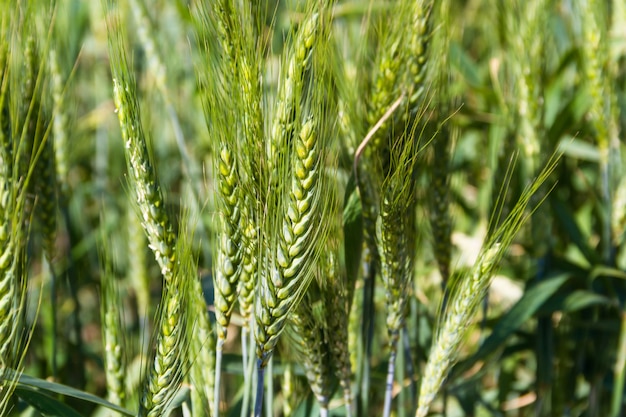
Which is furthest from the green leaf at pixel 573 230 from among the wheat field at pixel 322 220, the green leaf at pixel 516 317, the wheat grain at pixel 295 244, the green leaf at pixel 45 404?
the green leaf at pixel 45 404

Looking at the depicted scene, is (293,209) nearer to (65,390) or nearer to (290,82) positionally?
(290,82)

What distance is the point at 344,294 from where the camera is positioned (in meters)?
0.77

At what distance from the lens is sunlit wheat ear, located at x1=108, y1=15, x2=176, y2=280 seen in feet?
2.25

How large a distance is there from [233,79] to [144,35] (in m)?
0.59

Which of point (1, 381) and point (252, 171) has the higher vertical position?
point (252, 171)

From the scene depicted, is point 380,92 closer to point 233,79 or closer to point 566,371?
point 233,79

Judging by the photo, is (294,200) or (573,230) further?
(573,230)

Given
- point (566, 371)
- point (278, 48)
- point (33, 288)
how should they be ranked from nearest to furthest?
point (566, 371)
point (33, 288)
point (278, 48)

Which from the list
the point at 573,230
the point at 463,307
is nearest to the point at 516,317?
the point at 573,230

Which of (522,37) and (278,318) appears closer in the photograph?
(278,318)

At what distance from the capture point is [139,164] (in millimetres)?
693

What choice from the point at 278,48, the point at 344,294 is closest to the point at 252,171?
the point at 344,294

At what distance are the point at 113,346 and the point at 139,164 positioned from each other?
0.23 meters

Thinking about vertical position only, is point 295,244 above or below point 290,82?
below
